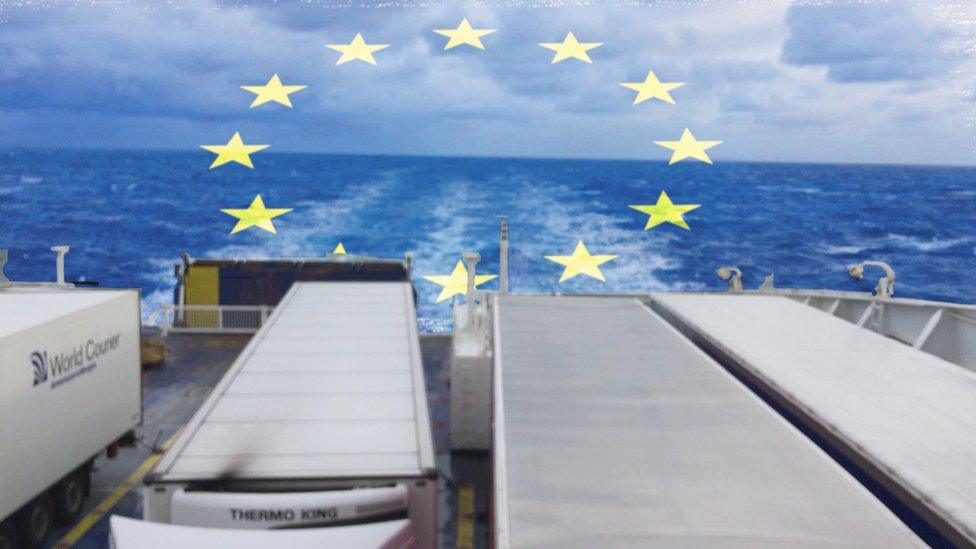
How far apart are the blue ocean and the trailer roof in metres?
33.0

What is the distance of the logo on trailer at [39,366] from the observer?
11297 millimetres

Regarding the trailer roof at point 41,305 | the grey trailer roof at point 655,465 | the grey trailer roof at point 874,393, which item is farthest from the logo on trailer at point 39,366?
the grey trailer roof at point 874,393

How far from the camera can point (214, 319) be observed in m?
26.9

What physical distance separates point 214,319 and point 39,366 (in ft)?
51.7

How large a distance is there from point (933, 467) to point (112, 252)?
6975 centimetres

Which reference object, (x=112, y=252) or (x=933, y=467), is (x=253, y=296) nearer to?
(x=933, y=467)

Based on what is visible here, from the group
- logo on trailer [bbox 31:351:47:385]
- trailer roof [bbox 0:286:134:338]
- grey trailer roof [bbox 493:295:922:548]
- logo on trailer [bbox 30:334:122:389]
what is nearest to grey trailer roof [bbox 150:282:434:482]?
grey trailer roof [bbox 493:295:922:548]

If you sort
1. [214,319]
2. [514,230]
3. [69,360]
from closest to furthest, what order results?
[69,360]
[214,319]
[514,230]

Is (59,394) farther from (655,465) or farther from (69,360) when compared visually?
(655,465)

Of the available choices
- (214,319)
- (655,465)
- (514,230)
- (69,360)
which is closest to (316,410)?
(655,465)

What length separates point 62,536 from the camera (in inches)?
486

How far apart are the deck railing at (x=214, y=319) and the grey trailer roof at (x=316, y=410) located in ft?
40.0

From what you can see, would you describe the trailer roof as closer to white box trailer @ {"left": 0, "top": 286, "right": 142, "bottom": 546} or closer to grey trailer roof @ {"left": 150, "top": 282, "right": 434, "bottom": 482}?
white box trailer @ {"left": 0, "top": 286, "right": 142, "bottom": 546}

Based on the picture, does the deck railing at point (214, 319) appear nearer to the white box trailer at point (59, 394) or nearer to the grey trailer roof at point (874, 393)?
the white box trailer at point (59, 394)
